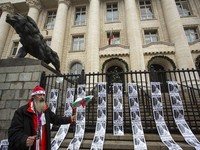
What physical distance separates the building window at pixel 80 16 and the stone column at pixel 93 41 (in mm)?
2718

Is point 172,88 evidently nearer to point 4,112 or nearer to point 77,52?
point 4,112

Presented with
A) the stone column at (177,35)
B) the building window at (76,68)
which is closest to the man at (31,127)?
the building window at (76,68)

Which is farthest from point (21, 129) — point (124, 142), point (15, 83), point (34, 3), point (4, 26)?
point (4, 26)

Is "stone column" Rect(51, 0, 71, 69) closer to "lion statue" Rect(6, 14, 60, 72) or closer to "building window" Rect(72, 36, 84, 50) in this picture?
"building window" Rect(72, 36, 84, 50)

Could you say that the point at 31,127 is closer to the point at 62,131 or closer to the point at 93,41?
the point at 62,131

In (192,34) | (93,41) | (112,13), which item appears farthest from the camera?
(112,13)

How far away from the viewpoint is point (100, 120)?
165 inches

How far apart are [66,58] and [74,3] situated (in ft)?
34.6

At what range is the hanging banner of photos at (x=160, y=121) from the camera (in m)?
3.27

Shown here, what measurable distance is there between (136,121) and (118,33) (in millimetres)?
14930

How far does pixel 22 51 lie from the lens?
18.1 ft

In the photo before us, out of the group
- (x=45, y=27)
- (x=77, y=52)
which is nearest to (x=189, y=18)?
(x=77, y=52)

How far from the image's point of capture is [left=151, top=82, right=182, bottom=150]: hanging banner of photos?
3.27m

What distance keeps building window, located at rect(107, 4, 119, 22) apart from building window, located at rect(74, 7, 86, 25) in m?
4.07
